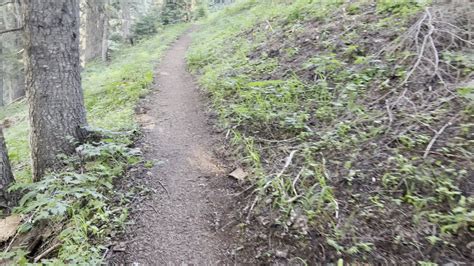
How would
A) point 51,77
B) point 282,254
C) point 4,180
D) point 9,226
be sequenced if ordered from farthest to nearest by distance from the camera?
point 51,77
point 4,180
point 9,226
point 282,254

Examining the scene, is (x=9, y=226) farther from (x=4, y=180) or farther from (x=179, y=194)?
(x=179, y=194)

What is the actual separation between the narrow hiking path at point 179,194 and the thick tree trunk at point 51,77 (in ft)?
4.11

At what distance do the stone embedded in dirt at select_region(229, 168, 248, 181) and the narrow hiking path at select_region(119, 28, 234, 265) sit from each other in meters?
0.21

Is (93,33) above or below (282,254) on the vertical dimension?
below

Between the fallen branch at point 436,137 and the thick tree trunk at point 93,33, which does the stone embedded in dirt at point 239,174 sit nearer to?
the fallen branch at point 436,137

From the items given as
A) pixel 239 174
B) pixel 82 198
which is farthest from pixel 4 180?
pixel 239 174

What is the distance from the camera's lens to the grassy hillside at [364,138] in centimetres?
279

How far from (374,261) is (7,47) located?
20.8 meters

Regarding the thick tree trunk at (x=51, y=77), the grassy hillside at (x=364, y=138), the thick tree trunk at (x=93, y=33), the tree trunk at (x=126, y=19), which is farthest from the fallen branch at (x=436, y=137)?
the tree trunk at (x=126, y=19)

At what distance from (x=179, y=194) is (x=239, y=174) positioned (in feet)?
2.77

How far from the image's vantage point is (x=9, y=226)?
3.54m

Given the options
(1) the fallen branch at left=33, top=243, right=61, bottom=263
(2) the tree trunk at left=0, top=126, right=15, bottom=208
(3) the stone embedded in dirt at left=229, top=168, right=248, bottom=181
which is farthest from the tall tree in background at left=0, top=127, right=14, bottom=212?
(3) the stone embedded in dirt at left=229, top=168, right=248, bottom=181

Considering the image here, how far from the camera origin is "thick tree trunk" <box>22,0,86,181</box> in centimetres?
402

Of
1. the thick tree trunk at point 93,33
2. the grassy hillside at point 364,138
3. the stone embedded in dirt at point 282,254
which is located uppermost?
the grassy hillside at point 364,138
